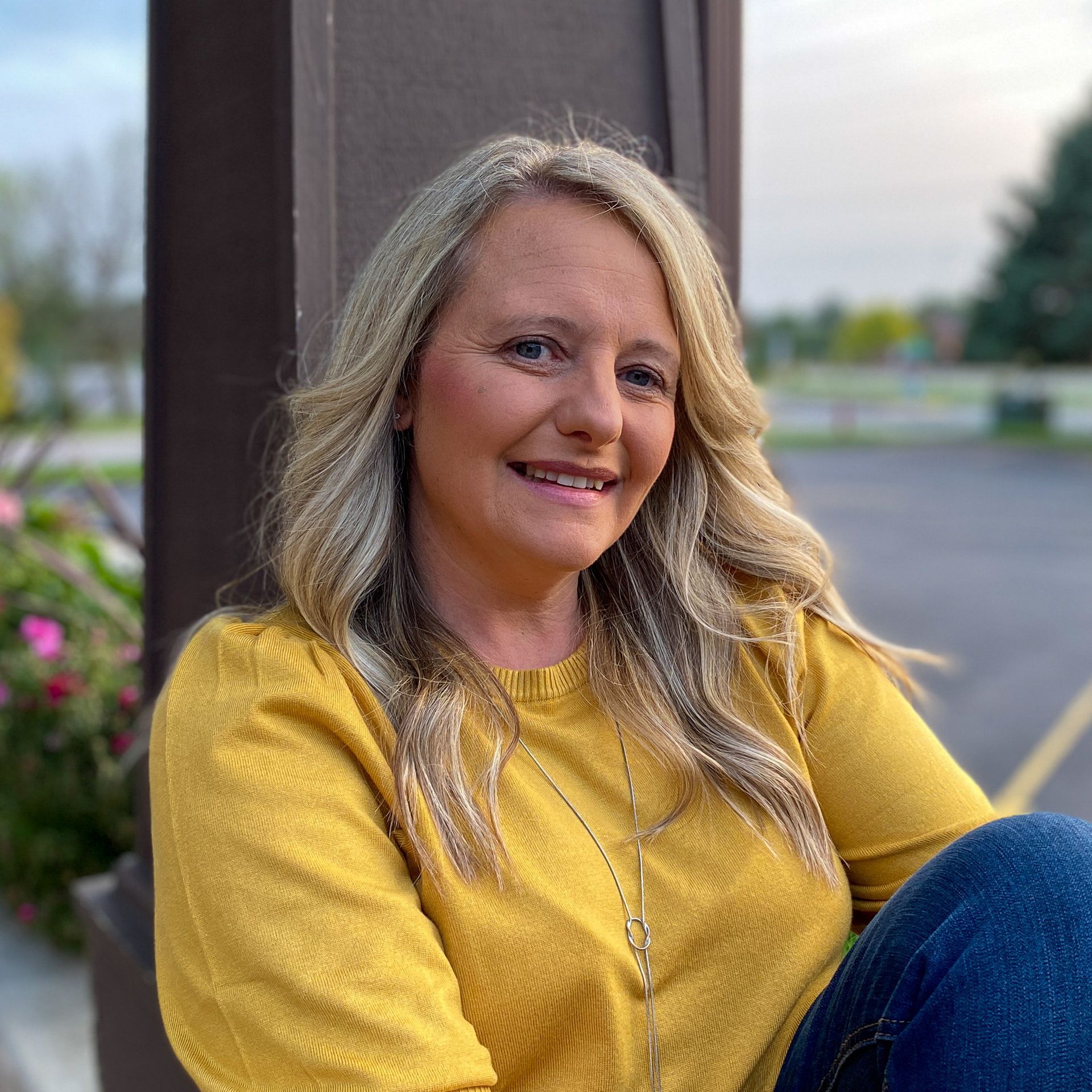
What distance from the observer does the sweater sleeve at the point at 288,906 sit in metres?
1.16

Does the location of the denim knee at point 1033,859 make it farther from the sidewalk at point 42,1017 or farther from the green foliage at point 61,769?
the green foliage at point 61,769

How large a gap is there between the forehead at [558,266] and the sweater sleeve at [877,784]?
57 cm

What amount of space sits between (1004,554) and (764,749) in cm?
1097

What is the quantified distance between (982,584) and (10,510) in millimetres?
7823

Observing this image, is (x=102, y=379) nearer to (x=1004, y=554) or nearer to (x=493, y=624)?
(x=1004, y=554)

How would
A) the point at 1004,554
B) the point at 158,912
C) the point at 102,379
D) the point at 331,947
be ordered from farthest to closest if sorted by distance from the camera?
the point at 102,379, the point at 1004,554, the point at 158,912, the point at 331,947

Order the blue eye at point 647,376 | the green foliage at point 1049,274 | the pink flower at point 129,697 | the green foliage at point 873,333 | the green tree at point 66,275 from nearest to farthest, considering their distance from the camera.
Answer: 1. the blue eye at point 647,376
2. the pink flower at point 129,697
3. the green tree at point 66,275
4. the green foliage at point 1049,274
5. the green foliage at point 873,333

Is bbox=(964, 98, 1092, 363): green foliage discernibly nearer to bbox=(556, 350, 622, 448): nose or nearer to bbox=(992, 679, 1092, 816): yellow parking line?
bbox=(992, 679, 1092, 816): yellow parking line

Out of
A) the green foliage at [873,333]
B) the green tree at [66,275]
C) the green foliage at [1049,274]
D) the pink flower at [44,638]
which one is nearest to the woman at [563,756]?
the pink flower at [44,638]

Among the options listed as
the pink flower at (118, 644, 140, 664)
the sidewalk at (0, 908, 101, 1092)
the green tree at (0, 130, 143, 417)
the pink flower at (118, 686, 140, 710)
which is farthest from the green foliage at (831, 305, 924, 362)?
the sidewalk at (0, 908, 101, 1092)

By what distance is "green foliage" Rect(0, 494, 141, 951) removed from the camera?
3.28 metres

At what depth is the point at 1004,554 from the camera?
11.8 metres

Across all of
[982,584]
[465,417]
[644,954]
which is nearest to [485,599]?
[465,417]

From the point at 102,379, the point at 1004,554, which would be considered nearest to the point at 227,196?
the point at 1004,554
